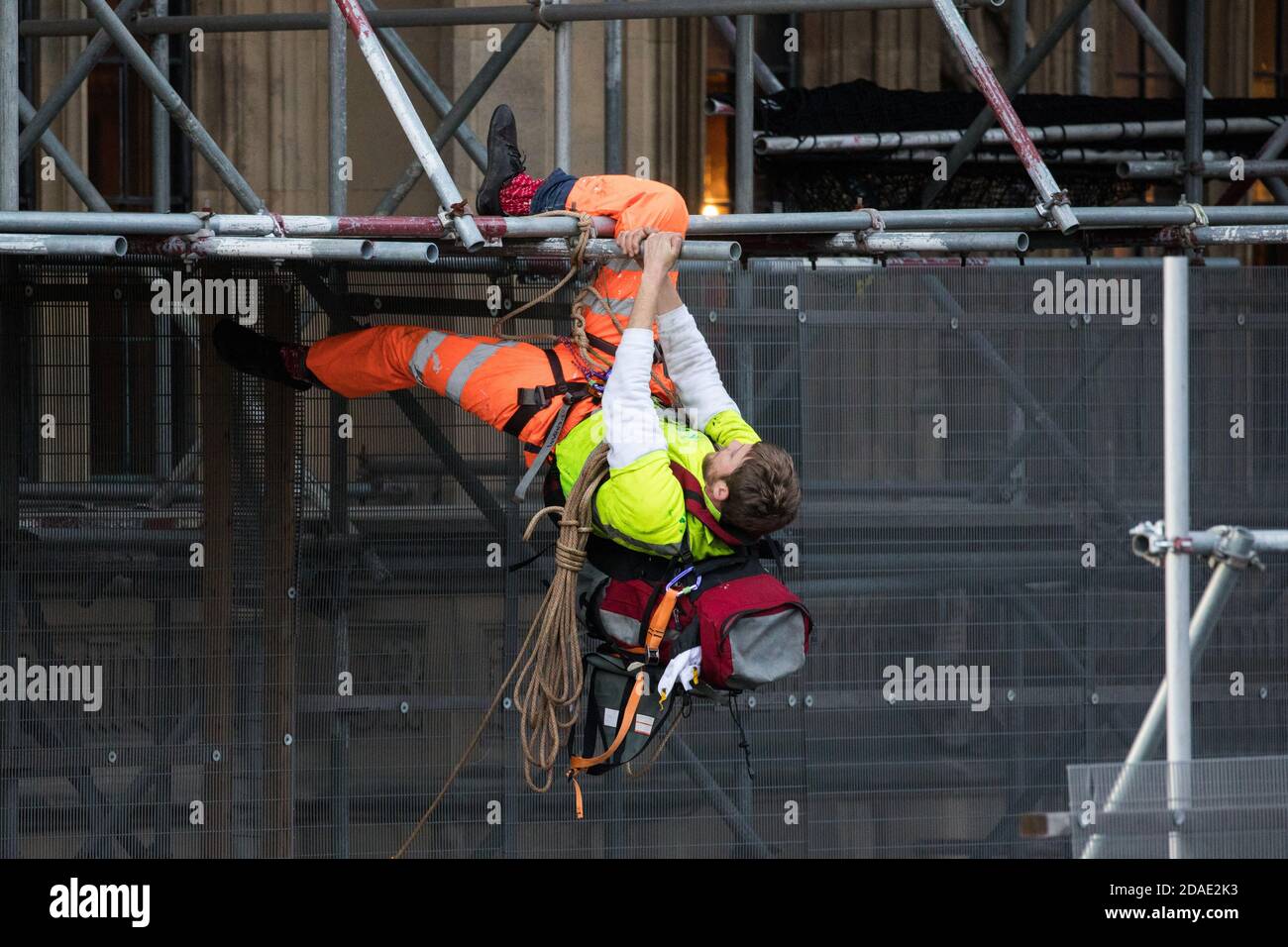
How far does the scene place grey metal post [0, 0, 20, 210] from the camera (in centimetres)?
604

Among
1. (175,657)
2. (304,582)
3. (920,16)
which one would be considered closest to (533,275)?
(304,582)

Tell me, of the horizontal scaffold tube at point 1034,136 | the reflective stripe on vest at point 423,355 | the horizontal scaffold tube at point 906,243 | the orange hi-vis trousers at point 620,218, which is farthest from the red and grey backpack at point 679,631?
the horizontal scaffold tube at point 1034,136

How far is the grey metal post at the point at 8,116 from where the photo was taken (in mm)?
6039

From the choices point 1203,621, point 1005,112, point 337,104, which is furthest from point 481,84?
point 1203,621

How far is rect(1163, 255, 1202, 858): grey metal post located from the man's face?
1.30 metres

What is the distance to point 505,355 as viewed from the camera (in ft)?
19.9

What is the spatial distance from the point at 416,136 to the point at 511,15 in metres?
2.25

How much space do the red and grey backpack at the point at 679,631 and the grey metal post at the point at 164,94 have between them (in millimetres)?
2247

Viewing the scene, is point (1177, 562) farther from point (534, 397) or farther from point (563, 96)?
point (563, 96)

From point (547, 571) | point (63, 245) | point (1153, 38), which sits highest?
point (1153, 38)

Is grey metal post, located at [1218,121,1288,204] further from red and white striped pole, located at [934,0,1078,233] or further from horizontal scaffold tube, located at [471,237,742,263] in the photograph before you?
horizontal scaffold tube, located at [471,237,742,263]

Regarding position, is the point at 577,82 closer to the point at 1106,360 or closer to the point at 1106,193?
the point at 1106,193

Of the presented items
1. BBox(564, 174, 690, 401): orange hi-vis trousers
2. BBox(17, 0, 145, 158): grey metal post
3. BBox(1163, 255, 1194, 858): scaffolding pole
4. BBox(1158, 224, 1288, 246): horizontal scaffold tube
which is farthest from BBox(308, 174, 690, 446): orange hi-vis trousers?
BBox(17, 0, 145, 158): grey metal post
